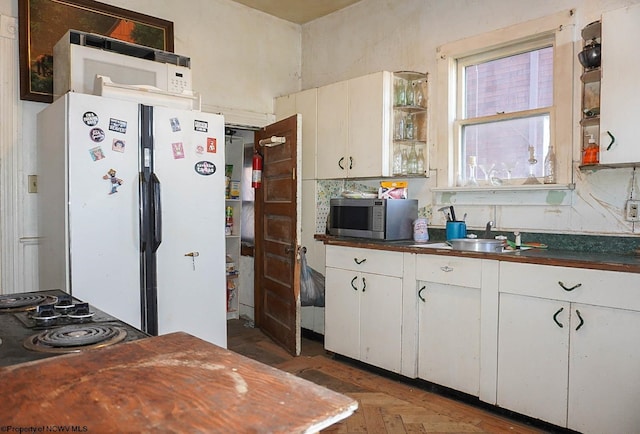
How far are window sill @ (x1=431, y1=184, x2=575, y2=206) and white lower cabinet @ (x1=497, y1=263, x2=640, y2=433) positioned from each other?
64cm

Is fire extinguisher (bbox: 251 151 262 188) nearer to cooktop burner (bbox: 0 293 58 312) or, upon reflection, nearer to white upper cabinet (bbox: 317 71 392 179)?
white upper cabinet (bbox: 317 71 392 179)

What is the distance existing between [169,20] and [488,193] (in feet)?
8.82

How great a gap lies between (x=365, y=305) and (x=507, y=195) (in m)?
1.18

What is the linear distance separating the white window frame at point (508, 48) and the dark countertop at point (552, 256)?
486 mm

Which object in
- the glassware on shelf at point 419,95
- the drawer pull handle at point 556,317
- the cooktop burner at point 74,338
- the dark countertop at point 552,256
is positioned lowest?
the drawer pull handle at point 556,317

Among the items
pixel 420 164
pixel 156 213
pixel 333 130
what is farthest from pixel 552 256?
pixel 156 213

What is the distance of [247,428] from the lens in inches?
25.9

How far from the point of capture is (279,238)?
3754 millimetres

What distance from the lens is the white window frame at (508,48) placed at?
8.79ft

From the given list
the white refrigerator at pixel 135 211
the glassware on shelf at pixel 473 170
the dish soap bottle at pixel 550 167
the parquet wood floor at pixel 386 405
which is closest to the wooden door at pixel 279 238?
the parquet wood floor at pixel 386 405

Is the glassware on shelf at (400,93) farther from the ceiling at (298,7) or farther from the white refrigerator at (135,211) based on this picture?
the white refrigerator at (135,211)

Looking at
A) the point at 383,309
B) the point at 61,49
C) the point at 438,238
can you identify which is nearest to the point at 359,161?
the point at 438,238

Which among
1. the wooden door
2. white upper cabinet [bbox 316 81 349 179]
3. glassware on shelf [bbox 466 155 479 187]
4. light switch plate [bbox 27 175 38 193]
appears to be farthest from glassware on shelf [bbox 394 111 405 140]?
light switch plate [bbox 27 175 38 193]

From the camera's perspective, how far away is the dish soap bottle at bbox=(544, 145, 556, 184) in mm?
2750
